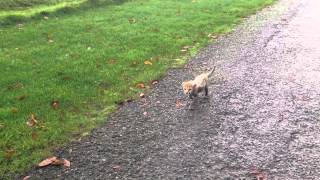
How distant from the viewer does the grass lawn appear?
25.9 feet

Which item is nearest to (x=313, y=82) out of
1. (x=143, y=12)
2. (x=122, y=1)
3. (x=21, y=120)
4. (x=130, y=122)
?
(x=130, y=122)

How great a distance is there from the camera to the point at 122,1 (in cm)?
2106

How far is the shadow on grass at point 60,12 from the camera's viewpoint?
1632 cm

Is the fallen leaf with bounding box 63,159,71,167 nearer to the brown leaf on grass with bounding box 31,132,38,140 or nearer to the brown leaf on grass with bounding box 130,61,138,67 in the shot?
the brown leaf on grass with bounding box 31,132,38,140

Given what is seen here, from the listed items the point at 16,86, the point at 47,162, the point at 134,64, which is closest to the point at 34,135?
the point at 47,162

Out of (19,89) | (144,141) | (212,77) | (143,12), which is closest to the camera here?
(144,141)

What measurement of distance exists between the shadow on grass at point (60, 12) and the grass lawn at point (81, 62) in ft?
0.80

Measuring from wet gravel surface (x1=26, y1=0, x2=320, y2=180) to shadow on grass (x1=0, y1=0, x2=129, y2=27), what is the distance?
7.32 m

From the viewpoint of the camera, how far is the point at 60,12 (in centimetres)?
1800

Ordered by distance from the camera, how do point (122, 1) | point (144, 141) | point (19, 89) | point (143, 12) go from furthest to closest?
1. point (122, 1)
2. point (143, 12)
3. point (19, 89)
4. point (144, 141)

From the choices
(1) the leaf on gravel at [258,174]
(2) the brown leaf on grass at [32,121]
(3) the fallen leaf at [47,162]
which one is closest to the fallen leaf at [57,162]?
(3) the fallen leaf at [47,162]

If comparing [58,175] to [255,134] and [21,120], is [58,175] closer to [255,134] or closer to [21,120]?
[21,120]

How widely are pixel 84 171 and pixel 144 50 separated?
646 centimetres

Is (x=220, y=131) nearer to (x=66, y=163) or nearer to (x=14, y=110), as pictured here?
(x=66, y=163)
